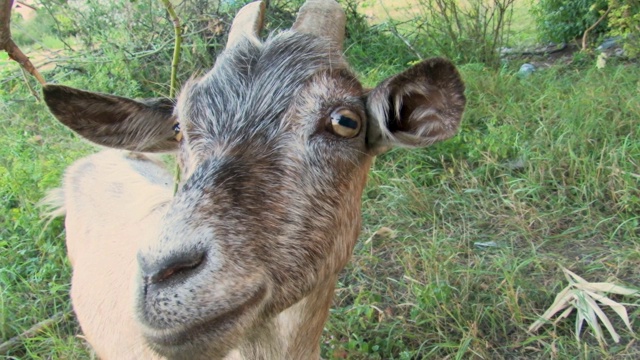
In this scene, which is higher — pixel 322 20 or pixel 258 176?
pixel 322 20

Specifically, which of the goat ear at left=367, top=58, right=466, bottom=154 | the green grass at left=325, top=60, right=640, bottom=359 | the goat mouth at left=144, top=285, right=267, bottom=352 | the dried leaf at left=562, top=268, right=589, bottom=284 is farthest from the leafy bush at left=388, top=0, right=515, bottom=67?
the goat mouth at left=144, top=285, right=267, bottom=352

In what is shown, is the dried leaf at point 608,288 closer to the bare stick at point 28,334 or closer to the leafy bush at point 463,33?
the bare stick at point 28,334

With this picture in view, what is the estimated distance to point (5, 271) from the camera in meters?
4.25

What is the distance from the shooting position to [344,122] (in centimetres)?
215

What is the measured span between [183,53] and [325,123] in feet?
19.1

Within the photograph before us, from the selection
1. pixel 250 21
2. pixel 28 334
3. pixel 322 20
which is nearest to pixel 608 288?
pixel 322 20

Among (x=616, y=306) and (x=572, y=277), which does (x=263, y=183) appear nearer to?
(x=616, y=306)

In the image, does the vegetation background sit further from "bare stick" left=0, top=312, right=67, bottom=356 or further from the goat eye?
the goat eye

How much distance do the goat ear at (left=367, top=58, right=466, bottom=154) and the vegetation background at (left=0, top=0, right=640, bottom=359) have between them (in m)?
1.44

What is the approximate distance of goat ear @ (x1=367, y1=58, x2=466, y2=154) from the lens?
6.86 ft

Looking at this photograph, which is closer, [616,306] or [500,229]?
[616,306]

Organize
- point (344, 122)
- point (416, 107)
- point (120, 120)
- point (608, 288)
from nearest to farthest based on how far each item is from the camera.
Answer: point (344, 122), point (416, 107), point (120, 120), point (608, 288)

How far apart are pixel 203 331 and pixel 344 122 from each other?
3.04 feet

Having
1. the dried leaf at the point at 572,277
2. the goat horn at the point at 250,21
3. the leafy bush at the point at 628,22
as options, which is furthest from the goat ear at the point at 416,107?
the leafy bush at the point at 628,22
